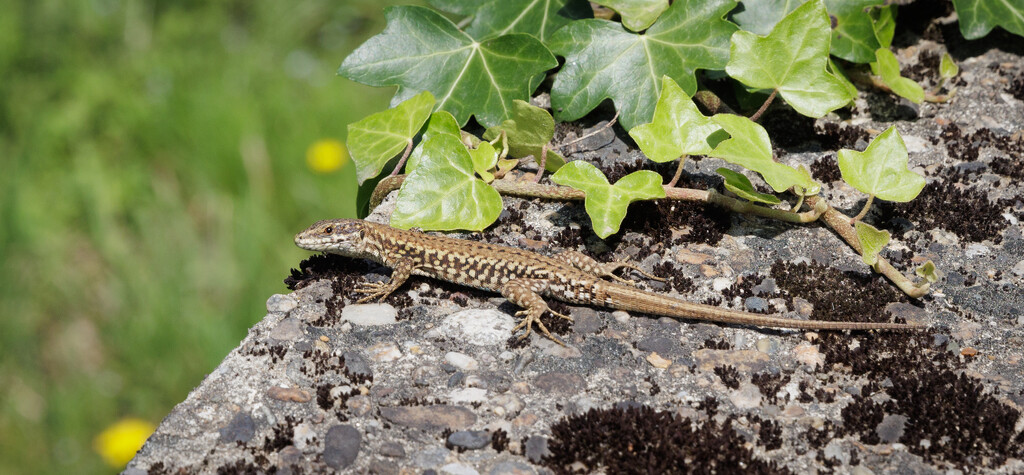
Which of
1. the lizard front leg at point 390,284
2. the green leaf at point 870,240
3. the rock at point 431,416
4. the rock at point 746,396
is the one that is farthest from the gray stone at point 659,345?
the lizard front leg at point 390,284

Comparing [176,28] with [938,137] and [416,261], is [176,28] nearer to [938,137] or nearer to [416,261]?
[416,261]

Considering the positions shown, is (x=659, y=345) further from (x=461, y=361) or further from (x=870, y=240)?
(x=870, y=240)

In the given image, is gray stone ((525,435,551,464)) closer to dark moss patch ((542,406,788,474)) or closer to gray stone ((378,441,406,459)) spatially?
dark moss patch ((542,406,788,474))

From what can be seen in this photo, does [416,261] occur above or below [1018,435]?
above

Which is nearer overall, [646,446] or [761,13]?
[646,446]

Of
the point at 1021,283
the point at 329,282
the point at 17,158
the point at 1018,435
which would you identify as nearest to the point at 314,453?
the point at 329,282

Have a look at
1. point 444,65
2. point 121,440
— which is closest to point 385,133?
point 444,65
